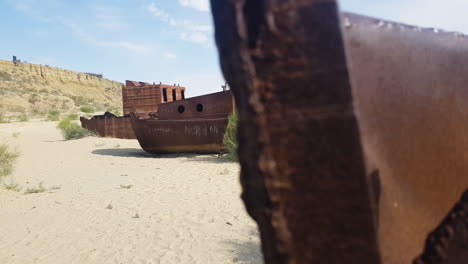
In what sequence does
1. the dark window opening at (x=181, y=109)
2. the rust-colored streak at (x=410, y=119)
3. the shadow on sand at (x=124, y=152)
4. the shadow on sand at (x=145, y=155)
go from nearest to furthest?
1. the rust-colored streak at (x=410, y=119)
2. the shadow on sand at (x=145, y=155)
3. the dark window opening at (x=181, y=109)
4. the shadow on sand at (x=124, y=152)

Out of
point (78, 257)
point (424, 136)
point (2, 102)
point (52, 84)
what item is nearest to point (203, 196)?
point (78, 257)

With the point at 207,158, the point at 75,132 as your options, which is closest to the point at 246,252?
the point at 207,158

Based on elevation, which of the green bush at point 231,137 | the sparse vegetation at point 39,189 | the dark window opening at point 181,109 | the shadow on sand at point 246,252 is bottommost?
the shadow on sand at point 246,252

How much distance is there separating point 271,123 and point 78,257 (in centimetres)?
400

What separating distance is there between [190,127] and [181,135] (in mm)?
429

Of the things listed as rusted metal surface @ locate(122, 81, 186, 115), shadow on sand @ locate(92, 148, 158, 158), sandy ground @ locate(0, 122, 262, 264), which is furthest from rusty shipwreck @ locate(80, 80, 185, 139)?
sandy ground @ locate(0, 122, 262, 264)

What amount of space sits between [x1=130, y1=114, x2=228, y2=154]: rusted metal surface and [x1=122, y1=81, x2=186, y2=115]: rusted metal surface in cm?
485

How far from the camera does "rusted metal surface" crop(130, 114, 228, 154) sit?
36.4 feet

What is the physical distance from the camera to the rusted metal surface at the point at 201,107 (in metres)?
11.3

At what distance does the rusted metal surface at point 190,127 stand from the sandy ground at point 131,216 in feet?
2.70

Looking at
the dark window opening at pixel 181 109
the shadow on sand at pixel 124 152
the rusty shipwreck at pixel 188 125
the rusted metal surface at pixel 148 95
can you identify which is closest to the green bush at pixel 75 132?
the rusted metal surface at pixel 148 95

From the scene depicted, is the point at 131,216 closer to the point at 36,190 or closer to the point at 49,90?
the point at 36,190

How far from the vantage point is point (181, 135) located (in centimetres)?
1155

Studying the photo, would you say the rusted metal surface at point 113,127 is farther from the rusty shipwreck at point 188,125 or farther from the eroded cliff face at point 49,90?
the eroded cliff face at point 49,90
